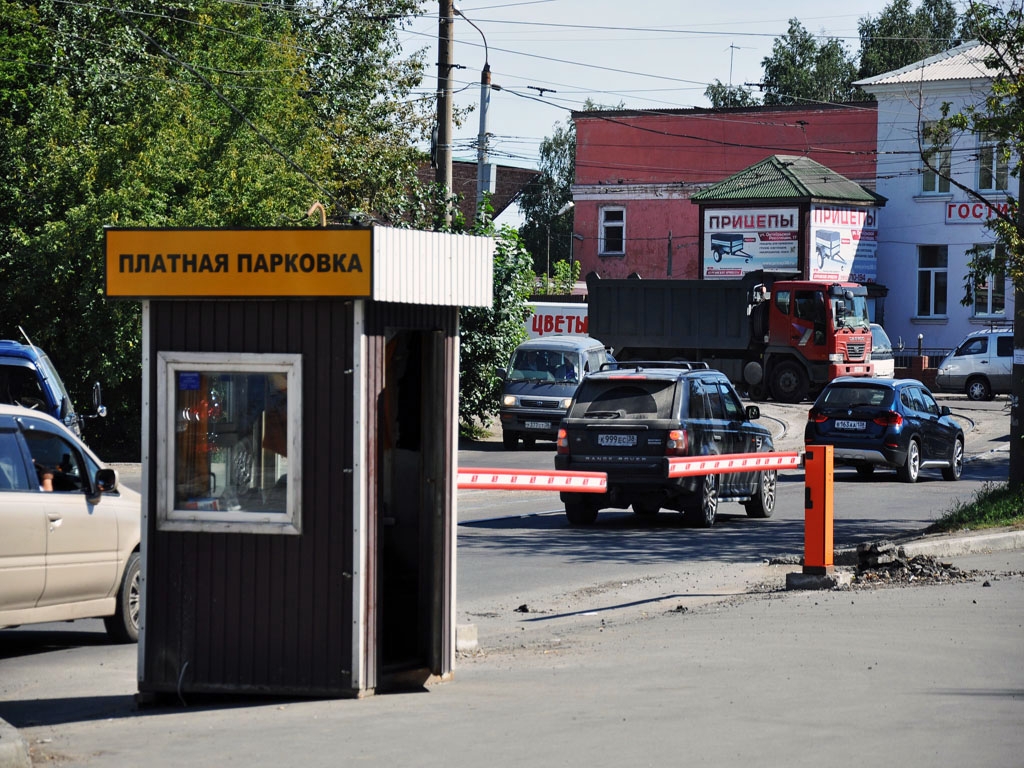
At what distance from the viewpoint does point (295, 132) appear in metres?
29.4

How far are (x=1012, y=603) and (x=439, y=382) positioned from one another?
510 centimetres

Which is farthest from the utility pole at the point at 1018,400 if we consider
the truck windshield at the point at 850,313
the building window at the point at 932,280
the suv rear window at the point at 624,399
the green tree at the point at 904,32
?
the green tree at the point at 904,32

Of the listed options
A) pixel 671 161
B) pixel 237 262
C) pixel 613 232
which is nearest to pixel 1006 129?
pixel 237 262

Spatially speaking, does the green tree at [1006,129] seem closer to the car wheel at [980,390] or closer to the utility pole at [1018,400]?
the utility pole at [1018,400]

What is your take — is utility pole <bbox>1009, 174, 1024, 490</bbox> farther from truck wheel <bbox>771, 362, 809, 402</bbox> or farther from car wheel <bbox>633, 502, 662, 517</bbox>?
truck wheel <bbox>771, 362, 809, 402</bbox>

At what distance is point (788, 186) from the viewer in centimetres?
5203

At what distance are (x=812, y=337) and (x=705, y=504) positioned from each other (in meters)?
23.4

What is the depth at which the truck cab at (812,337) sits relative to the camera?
39.3m

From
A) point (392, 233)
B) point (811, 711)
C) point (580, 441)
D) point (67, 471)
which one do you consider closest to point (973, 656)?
point (811, 711)

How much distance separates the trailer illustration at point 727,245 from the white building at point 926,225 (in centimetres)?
643

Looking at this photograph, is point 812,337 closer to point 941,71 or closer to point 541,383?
point 541,383

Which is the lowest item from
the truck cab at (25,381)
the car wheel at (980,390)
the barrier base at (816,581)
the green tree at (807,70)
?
the barrier base at (816,581)

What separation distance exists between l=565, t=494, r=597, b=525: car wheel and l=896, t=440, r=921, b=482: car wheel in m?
7.72

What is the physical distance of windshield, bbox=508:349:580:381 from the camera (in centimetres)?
3038
